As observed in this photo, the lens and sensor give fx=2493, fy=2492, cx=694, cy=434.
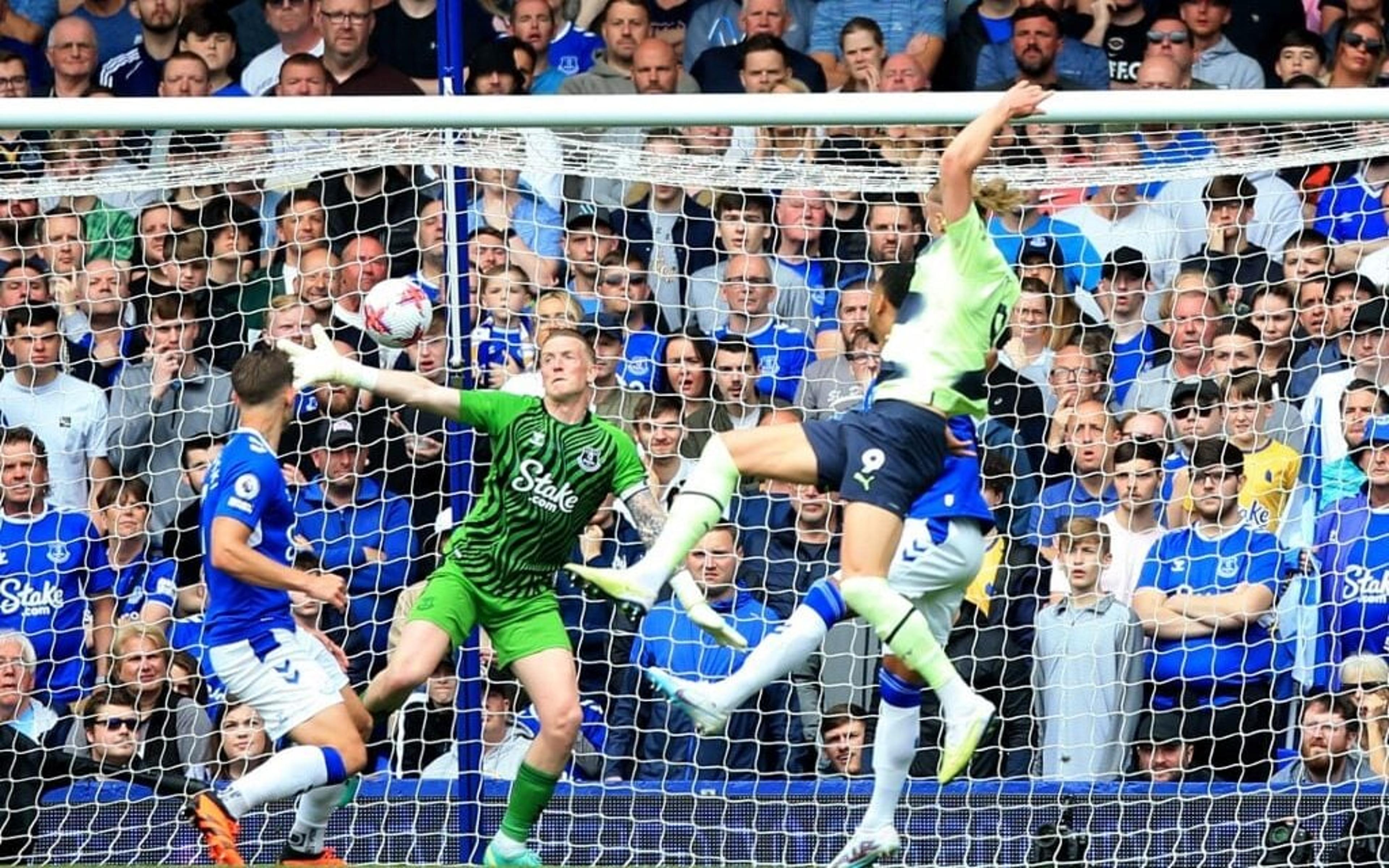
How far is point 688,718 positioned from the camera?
29.8 ft

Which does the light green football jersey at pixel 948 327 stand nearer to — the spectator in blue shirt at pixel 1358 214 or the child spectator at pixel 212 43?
the spectator in blue shirt at pixel 1358 214

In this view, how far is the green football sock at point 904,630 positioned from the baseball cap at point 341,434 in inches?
95.1

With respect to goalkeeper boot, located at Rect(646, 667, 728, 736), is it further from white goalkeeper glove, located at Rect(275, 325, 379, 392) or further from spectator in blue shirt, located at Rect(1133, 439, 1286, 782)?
spectator in blue shirt, located at Rect(1133, 439, 1286, 782)

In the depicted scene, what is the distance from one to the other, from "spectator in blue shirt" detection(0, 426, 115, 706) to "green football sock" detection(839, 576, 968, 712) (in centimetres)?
308

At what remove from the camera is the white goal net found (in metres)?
8.80

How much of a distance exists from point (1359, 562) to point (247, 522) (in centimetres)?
389

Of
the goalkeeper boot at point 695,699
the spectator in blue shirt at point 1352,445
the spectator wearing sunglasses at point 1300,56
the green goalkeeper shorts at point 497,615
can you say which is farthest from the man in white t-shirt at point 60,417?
the spectator wearing sunglasses at point 1300,56

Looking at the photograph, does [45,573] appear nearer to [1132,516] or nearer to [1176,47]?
[1132,516]

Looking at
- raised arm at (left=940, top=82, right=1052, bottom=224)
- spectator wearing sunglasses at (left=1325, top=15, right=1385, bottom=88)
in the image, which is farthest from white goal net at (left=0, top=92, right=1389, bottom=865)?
raised arm at (left=940, top=82, right=1052, bottom=224)

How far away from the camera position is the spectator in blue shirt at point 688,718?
903 centimetres

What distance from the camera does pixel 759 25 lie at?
1053 centimetres

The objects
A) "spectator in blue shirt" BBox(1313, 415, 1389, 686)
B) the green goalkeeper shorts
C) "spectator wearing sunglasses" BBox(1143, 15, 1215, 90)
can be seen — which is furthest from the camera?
"spectator wearing sunglasses" BBox(1143, 15, 1215, 90)

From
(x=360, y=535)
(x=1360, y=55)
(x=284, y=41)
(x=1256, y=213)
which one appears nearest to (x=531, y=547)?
(x=360, y=535)

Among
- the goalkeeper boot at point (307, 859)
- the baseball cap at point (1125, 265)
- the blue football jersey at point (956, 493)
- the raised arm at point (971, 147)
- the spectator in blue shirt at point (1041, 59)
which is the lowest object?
the goalkeeper boot at point (307, 859)
